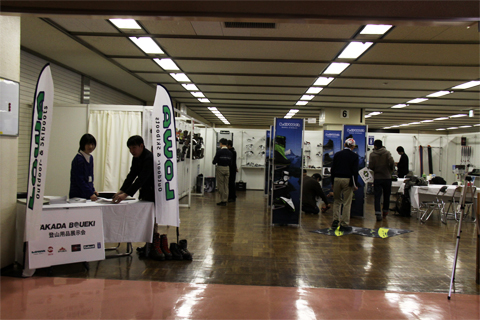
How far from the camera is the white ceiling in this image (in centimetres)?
513

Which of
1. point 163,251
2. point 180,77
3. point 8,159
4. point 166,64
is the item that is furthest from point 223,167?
point 8,159

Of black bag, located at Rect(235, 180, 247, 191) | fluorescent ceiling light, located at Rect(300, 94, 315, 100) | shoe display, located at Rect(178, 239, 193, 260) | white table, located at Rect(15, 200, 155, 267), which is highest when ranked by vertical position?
fluorescent ceiling light, located at Rect(300, 94, 315, 100)

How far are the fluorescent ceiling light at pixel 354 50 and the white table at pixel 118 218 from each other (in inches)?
165

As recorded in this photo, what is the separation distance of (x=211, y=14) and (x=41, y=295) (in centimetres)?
302

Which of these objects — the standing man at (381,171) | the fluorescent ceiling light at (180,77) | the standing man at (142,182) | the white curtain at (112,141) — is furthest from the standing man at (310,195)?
the standing man at (142,182)

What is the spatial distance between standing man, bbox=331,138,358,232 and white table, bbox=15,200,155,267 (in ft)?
12.7

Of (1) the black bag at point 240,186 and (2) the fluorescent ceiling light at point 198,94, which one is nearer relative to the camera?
(2) the fluorescent ceiling light at point 198,94

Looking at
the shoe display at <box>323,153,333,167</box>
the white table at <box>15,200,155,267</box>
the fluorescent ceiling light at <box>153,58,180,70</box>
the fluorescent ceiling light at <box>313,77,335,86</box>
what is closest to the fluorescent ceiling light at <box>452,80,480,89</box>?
the fluorescent ceiling light at <box>313,77,335,86</box>

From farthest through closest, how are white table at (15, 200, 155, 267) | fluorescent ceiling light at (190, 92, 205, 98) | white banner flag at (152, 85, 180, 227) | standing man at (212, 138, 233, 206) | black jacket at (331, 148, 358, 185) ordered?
fluorescent ceiling light at (190, 92, 205, 98) < standing man at (212, 138, 233, 206) < black jacket at (331, 148, 358, 185) < white banner flag at (152, 85, 180, 227) < white table at (15, 200, 155, 267)

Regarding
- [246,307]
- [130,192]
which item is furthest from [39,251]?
[246,307]

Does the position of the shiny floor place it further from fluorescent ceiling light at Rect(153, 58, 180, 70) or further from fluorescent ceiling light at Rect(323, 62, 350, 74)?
fluorescent ceiling light at Rect(153, 58, 180, 70)

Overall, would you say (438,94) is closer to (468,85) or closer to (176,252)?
(468,85)

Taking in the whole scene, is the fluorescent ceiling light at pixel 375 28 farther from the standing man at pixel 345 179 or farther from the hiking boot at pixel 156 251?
the hiking boot at pixel 156 251

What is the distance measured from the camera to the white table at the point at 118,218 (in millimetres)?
3906
